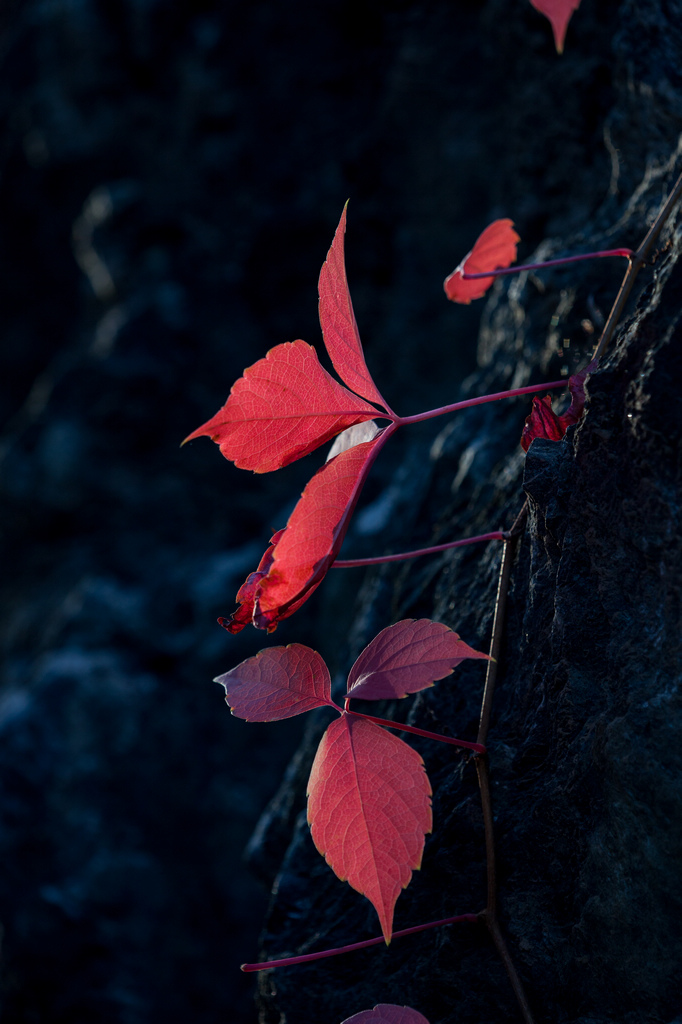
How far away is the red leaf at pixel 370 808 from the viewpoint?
43 centimetres

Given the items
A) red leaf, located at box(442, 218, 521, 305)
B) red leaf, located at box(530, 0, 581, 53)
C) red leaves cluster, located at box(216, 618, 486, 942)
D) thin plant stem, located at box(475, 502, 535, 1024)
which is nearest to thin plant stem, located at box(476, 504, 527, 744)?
thin plant stem, located at box(475, 502, 535, 1024)

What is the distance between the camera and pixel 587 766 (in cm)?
49

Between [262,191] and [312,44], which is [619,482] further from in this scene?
[312,44]

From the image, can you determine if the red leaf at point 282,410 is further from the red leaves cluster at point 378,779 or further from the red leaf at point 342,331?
the red leaves cluster at point 378,779

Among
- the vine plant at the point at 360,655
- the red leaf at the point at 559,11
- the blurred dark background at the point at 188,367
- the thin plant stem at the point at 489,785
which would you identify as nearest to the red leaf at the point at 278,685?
the vine plant at the point at 360,655

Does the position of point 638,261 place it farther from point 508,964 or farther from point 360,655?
point 508,964

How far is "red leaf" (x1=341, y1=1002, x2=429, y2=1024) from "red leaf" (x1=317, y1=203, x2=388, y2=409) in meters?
0.40

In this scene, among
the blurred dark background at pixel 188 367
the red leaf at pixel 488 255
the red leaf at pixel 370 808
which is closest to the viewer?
the red leaf at pixel 370 808

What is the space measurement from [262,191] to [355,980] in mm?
1468

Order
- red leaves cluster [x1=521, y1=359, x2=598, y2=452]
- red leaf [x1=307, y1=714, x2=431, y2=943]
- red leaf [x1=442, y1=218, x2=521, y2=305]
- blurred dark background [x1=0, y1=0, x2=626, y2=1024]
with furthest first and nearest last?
blurred dark background [x1=0, y1=0, x2=626, y2=1024] < red leaf [x1=442, y1=218, x2=521, y2=305] < red leaves cluster [x1=521, y1=359, x2=598, y2=452] < red leaf [x1=307, y1=714, x2=431, y2=943]

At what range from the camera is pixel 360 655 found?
0.50 meters

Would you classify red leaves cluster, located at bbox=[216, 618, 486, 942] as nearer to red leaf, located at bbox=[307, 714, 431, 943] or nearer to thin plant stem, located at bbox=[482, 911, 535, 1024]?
red leaf, located at bbox=[307, 714, 431, 943]

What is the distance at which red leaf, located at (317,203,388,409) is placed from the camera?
507 mm

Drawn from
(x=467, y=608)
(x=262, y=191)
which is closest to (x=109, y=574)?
(x=262, y=191)
